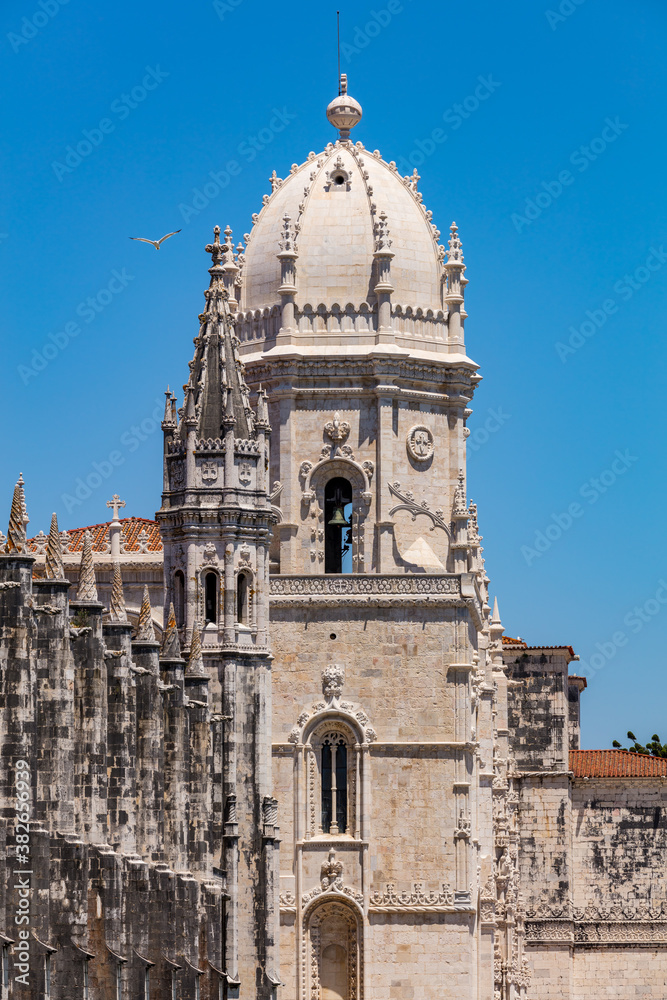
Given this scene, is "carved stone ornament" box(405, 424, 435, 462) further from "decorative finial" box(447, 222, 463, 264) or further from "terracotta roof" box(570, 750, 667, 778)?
"terracotta roof" box(570, 750, 667, 778)

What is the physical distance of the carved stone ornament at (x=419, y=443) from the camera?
74.0m

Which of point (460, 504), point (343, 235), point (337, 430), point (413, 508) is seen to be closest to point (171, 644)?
point (337, 430)

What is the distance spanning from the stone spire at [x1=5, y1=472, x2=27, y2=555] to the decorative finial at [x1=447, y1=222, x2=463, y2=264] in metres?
28.8

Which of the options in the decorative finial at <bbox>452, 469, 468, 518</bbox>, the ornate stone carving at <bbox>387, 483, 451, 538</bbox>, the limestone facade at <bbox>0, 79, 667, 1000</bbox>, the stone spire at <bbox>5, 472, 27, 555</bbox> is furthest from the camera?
the decorative finial at <bbox>452, 469, 468, 518</bbox>

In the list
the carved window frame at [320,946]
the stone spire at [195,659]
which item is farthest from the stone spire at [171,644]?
the carved window frame at [320,946]

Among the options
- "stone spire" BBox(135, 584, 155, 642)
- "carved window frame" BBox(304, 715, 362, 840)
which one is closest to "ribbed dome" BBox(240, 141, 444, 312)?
"carved window frame" BBox(304, 715, 362, 840)

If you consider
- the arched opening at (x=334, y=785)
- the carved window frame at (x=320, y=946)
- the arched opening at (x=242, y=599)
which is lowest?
the carved window frame at (x=320, y=946)

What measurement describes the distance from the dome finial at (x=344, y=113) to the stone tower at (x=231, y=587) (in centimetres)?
983

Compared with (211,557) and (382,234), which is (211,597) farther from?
(382,234)

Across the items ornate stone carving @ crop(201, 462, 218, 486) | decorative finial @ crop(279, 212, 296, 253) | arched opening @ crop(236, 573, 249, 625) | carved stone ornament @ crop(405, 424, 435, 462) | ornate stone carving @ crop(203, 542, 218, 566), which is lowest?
arched opening @ crop(236, 573, 249, 625)

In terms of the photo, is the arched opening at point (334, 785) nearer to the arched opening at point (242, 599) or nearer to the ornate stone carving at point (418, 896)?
the ornate stone carving at point (418, 896)

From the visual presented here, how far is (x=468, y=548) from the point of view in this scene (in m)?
73.7

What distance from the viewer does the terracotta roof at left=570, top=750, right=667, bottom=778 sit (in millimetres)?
94500

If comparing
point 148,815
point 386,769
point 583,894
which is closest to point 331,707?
point 386,769
